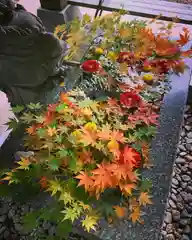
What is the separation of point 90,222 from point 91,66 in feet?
3.83

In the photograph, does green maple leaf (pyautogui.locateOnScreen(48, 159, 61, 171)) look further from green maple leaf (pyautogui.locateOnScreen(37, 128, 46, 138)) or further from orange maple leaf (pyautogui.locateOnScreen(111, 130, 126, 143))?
orange maple leaf (pyautogui.locateOnScreen(111, 130, 126, 143))

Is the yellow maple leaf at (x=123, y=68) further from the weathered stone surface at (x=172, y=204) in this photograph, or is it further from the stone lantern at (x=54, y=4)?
the stone lantern at (x=54, y=4)

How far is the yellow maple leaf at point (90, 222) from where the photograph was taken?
1.66 m

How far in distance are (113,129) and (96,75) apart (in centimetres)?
51

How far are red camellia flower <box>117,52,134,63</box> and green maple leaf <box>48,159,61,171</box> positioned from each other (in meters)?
1.05

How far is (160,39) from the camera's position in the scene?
265 centimetres

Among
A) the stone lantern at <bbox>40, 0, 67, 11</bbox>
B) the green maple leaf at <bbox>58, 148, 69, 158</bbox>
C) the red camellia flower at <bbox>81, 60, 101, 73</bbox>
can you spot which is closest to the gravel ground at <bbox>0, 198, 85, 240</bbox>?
the green maple leaf at <bbox>58, 148, 69, 158</bbox>

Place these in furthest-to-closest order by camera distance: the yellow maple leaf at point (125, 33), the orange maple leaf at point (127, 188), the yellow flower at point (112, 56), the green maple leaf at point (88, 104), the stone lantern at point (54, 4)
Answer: the stone lantern at point (54, 4)
the yellow maple leaf at point (125, 33)
the yellow flower at point (112, 56)
the green maple leaf at point (88, 104)
the orange maple leaf at point (127, 188)

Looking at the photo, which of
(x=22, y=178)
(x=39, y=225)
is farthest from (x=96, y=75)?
(x=39, y=225)

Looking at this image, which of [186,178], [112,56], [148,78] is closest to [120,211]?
[186,178]

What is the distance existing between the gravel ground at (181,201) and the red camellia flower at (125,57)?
780 millimetres

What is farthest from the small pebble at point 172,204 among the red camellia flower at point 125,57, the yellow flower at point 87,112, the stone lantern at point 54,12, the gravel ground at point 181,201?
the stone lantern at point 54,12

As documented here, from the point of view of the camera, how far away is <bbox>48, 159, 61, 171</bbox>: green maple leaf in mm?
1813

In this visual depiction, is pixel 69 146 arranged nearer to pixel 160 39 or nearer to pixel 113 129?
pixel 113 129
